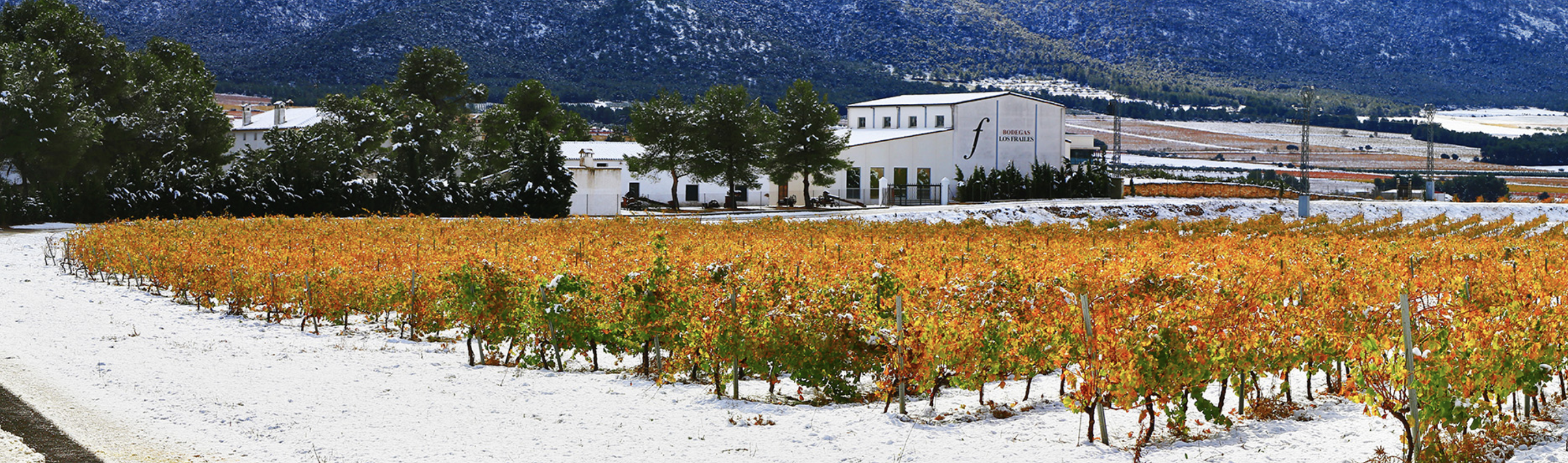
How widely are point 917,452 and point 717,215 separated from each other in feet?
143

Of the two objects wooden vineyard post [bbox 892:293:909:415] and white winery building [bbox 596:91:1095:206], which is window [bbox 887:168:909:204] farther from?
wooden vineyard post [bbox 892:293:909:415]

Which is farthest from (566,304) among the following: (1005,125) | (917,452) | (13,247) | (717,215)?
(1005,125)

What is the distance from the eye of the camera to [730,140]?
64.8m

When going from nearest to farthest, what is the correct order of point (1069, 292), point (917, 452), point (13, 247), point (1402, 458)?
point (1402, 458) → point (917, 452) → point (1069, 292) → point (13, 247)

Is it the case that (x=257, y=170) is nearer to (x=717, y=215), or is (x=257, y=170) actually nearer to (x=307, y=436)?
(x=717, y=215)

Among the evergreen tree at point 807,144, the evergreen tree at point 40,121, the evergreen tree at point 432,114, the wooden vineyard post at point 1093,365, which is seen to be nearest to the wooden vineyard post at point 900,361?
the wooden vineyard post at point 1093,365

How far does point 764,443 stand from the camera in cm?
1022

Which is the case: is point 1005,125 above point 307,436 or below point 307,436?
above

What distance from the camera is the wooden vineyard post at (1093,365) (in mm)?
9867

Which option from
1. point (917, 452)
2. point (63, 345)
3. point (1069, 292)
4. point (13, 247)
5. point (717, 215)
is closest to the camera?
point (917, 452)

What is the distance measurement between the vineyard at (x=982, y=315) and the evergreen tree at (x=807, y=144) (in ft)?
137

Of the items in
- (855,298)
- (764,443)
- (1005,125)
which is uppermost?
(1005,125)

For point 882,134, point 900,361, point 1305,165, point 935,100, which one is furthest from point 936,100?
point 900,361

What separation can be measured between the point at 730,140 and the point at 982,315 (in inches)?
2081
